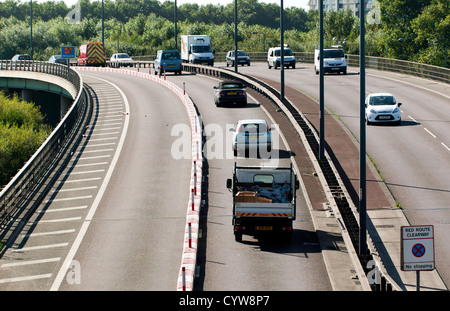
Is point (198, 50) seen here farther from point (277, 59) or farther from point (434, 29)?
point (434, 29)

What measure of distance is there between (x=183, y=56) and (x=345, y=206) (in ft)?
201

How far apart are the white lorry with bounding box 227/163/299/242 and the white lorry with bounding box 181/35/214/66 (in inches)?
2222

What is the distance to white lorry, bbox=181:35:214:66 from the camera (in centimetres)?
7988

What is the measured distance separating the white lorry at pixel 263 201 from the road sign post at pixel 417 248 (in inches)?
267

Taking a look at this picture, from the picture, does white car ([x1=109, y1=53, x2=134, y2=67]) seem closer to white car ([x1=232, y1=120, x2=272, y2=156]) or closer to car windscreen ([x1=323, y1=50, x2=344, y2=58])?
car windscreen ([x1=323, y1=50, x2=344, y2=58])

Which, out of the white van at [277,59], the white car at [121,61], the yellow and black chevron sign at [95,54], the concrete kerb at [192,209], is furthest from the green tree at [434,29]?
the yellow and black chevron sign at [95,54]

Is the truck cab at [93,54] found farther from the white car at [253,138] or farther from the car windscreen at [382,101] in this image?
the white car at [253,138]

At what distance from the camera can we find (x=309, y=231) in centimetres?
2462

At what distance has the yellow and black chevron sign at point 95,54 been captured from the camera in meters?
96.4

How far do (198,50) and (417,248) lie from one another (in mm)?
66301

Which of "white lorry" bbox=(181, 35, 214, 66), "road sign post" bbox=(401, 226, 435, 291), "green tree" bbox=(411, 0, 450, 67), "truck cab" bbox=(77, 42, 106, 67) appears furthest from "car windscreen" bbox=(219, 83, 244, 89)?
"truck cab" bbox=(77, 42, 106, 67)

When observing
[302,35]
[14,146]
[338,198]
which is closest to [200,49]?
[14,146]

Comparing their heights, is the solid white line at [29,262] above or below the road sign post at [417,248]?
below

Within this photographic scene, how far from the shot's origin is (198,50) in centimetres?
8044
